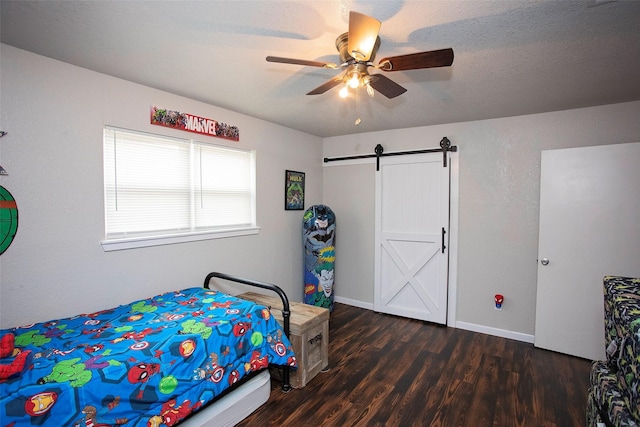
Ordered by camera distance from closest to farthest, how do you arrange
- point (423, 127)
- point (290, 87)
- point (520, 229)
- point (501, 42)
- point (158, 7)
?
point (158, 7) → point (501, 42) → point (290, 87) → point (520, 229) → point (423, 127)

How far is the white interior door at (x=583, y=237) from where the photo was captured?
2836 millimetres

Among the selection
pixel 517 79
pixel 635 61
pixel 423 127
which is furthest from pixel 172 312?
pixel 635 61

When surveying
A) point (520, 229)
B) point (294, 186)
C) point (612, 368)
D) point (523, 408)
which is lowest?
point (523, 408)

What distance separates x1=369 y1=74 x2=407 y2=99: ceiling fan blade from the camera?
1.83 meters

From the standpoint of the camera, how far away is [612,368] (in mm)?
1591

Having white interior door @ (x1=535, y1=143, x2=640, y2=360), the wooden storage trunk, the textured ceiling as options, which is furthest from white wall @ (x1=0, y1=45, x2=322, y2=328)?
white interior door @ (x1=535, y1=143, x2=640, y2=360)

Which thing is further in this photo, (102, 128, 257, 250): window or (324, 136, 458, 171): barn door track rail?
(324, 136, 458, 171): barn door track rail

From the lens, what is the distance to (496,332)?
357 centimetres

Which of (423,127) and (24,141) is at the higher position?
(423,127)

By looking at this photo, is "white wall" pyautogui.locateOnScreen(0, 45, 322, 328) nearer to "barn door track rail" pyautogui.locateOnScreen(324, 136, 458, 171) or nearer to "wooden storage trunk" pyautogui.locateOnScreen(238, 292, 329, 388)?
"wooden storage trunk" pyautogui.locateOnScreen(238, 292, 329, 388)

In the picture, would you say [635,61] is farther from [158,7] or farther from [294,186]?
[294,186]

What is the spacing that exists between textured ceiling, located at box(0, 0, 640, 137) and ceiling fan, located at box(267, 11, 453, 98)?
0.19 m

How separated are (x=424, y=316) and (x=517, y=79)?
2.84 metres

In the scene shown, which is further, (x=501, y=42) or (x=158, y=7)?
(x=501, y=42)
